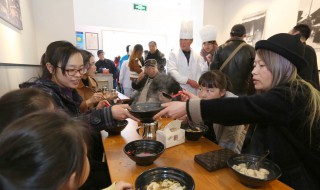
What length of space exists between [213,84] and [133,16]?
6.35m

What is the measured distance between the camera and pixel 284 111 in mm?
1024

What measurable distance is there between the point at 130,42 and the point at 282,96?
23.6 ft

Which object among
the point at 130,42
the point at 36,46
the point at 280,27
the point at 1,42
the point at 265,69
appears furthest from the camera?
the point at 130,42

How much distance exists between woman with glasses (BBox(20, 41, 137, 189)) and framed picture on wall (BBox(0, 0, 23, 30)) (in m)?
0.50

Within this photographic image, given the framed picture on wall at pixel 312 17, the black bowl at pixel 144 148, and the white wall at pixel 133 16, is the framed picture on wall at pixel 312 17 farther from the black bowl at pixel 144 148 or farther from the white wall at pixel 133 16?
the white wall at pixel 133 16

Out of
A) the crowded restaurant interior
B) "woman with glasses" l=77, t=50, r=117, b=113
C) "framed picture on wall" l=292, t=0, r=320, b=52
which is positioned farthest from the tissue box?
"framed picture on wall" l=292, t=0, r=320, b=52

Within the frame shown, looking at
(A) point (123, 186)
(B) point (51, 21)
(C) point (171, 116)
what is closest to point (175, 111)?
(C) point (171, 116)

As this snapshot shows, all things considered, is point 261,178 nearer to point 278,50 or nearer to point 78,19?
point 278,50

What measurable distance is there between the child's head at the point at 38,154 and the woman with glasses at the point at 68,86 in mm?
735

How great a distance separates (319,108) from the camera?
1.03 metres

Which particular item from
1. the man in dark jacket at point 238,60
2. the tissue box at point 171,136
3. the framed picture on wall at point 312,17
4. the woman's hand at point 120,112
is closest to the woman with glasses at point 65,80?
the woman's hand at point 120,112

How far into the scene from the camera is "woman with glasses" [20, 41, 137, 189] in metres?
1.44

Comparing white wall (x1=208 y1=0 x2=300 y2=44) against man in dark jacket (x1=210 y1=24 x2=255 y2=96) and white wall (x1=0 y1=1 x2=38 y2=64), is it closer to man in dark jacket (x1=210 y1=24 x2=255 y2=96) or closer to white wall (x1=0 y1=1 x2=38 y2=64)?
man in dark jacket (x1=210 y1=24 x2=255 y2=96)

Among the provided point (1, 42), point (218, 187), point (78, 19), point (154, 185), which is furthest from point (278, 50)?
point (78, 19)
